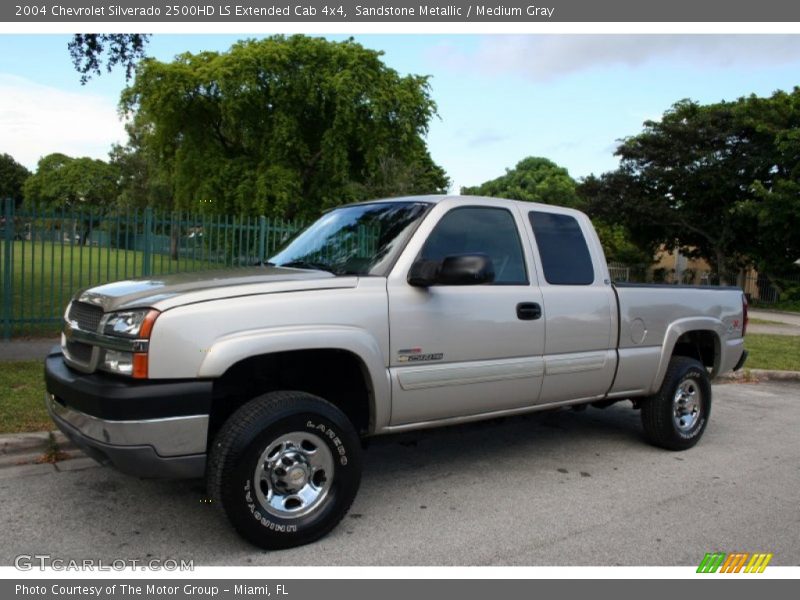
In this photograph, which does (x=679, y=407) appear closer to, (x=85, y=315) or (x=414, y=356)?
(x=414, y=356)

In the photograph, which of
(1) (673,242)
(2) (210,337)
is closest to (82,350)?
(2) (210,337)

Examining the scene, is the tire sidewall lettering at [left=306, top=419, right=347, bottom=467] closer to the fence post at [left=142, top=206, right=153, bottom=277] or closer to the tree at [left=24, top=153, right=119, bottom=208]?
the fence post at [left=142, top=206, right=153, bottom=277]

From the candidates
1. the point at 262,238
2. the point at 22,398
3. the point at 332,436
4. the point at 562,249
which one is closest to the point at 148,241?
the point at 262,238

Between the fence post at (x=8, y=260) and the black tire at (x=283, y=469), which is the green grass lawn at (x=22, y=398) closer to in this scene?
the fence post at (x=8, y=260)

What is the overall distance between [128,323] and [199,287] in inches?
16.4

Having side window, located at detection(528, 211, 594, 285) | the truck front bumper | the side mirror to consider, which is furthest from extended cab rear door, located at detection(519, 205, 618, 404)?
the truck front bumper

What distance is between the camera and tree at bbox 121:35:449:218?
30.8m

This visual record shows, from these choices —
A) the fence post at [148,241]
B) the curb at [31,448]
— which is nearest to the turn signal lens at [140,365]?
the curb at [31,448]

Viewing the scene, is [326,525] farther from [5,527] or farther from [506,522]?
[5,527]

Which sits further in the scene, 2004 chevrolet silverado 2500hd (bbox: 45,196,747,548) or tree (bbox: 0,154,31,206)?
tree (bbox: 0,154,31,206)

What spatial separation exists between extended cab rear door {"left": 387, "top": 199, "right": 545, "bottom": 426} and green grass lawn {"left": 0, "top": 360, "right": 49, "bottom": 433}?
314cm

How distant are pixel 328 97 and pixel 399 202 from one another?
2767 cm

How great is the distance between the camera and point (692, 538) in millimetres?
4074

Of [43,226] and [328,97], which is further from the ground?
[328,97]
